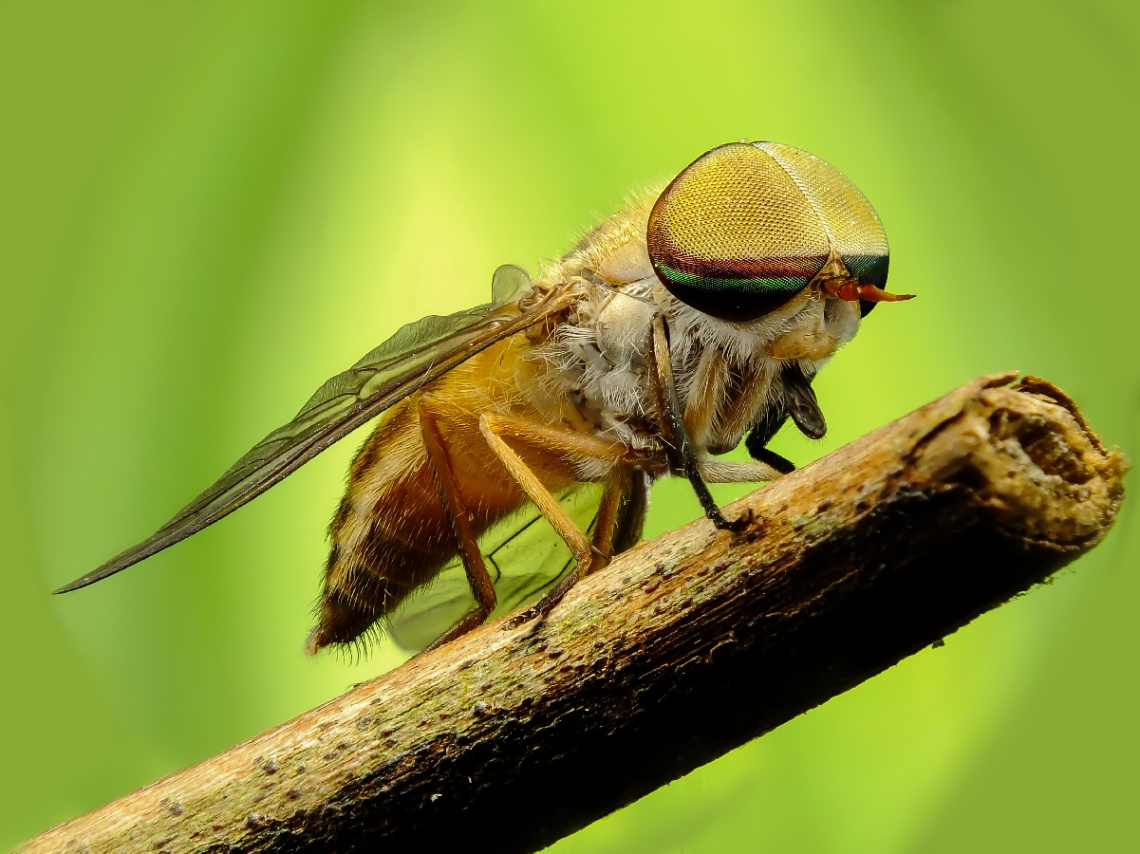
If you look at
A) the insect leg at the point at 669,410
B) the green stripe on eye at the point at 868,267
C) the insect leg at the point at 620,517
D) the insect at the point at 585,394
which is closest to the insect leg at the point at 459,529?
the insect at the point at 585,394

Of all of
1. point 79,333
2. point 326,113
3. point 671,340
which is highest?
point 326,113

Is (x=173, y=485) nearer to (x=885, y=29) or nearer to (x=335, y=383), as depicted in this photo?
(x=335, y=383)

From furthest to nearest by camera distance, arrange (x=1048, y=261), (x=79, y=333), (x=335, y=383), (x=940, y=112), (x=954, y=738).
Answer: (x=79, y=333), (x=940, y=112), (x=1048, y=261), (x=335, y=383), (x=954, y=738)

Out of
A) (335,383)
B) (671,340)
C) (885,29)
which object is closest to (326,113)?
(335,383)

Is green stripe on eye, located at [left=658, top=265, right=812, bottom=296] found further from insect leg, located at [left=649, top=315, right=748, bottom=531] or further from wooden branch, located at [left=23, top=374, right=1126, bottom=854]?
wooden branch, located at [left=23, top=374, right=1126, bottom=854]

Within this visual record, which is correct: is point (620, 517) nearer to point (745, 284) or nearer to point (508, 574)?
point (508, 574)

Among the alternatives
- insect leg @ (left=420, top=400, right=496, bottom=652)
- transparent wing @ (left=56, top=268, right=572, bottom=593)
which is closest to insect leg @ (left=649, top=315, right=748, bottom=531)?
transparent wing @ (left=56, top=268, right=572, bottom=593)
